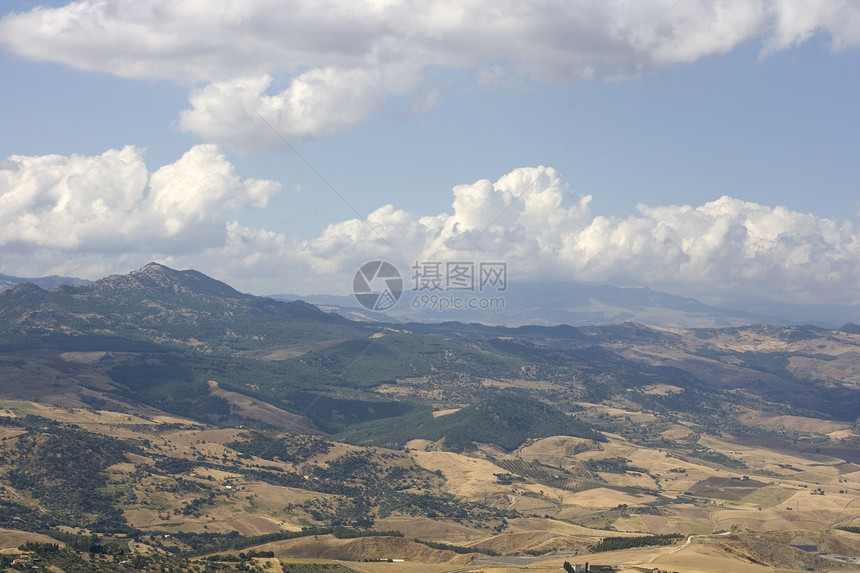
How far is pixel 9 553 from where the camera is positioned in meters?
132

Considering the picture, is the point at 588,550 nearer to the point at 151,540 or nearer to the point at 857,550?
the point at 857,550

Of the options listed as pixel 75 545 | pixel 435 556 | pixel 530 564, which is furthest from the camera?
pixel 435 556

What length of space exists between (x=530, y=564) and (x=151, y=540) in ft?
262

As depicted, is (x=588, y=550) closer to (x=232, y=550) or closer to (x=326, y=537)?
(x=326, y=537)

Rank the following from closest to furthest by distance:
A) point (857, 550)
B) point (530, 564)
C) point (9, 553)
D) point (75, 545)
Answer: point (9, 553), point (75, 545), point (530, 564), point (857, 550)

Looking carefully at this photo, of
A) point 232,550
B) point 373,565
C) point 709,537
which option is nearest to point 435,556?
point 373,565

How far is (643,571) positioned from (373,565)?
4619 centimetres

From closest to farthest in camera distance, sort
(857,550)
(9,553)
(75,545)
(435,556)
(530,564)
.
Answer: (9,553), (75,545), (530,564), (435,556), (857,550)

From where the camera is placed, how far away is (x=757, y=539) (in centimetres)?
16575

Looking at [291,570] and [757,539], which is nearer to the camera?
[291,570]

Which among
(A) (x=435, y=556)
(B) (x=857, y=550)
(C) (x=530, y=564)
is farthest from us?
(B) (x=857, y=550)

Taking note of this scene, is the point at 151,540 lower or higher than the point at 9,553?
lower

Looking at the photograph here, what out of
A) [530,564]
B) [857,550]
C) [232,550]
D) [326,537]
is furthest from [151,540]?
[857,550]

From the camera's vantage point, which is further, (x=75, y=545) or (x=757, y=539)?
(x=757, y=539)
